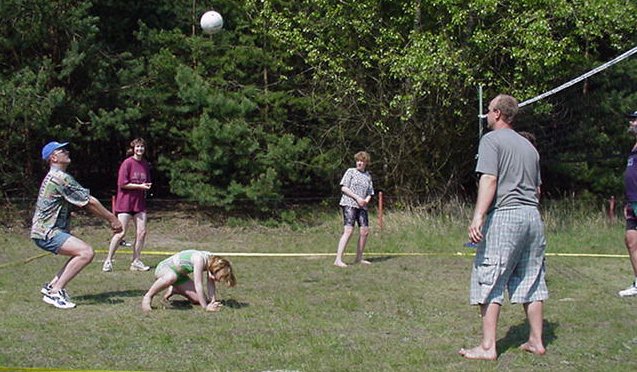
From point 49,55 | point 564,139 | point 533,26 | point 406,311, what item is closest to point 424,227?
point 533,26

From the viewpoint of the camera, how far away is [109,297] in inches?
344

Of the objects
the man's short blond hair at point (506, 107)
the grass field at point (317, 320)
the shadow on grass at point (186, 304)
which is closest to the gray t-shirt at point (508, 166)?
the man's short blond hair at point (506, 107)

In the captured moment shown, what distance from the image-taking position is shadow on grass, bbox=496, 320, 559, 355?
654 cm

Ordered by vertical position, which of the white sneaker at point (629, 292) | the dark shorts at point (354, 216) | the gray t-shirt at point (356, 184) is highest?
the gray t-shirt at point (356, 184)

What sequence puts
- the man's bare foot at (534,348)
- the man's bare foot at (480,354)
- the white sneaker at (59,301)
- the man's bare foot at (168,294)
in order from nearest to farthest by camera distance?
the man's bare foot at (480,354), the man's bare foot at (534,348), the white sneaker at (59,301), the man's bare foot at (168,294)

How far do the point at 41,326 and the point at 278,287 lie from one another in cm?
299

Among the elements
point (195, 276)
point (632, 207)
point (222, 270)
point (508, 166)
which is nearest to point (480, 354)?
point (508, 166)

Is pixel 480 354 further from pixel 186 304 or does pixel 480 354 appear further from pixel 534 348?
pixel 186 304

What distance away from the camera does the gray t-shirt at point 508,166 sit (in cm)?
595

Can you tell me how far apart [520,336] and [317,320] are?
1.88 metres

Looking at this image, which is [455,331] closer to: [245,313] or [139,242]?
[245,313]

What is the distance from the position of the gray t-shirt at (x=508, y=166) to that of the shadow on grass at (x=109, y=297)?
14.4 feet

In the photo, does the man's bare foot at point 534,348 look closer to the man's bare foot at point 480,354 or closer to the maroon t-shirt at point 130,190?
the man's bare foot at point 480,354

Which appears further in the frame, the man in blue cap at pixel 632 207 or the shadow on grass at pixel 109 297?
the man in blue cap at pixel 632 207
